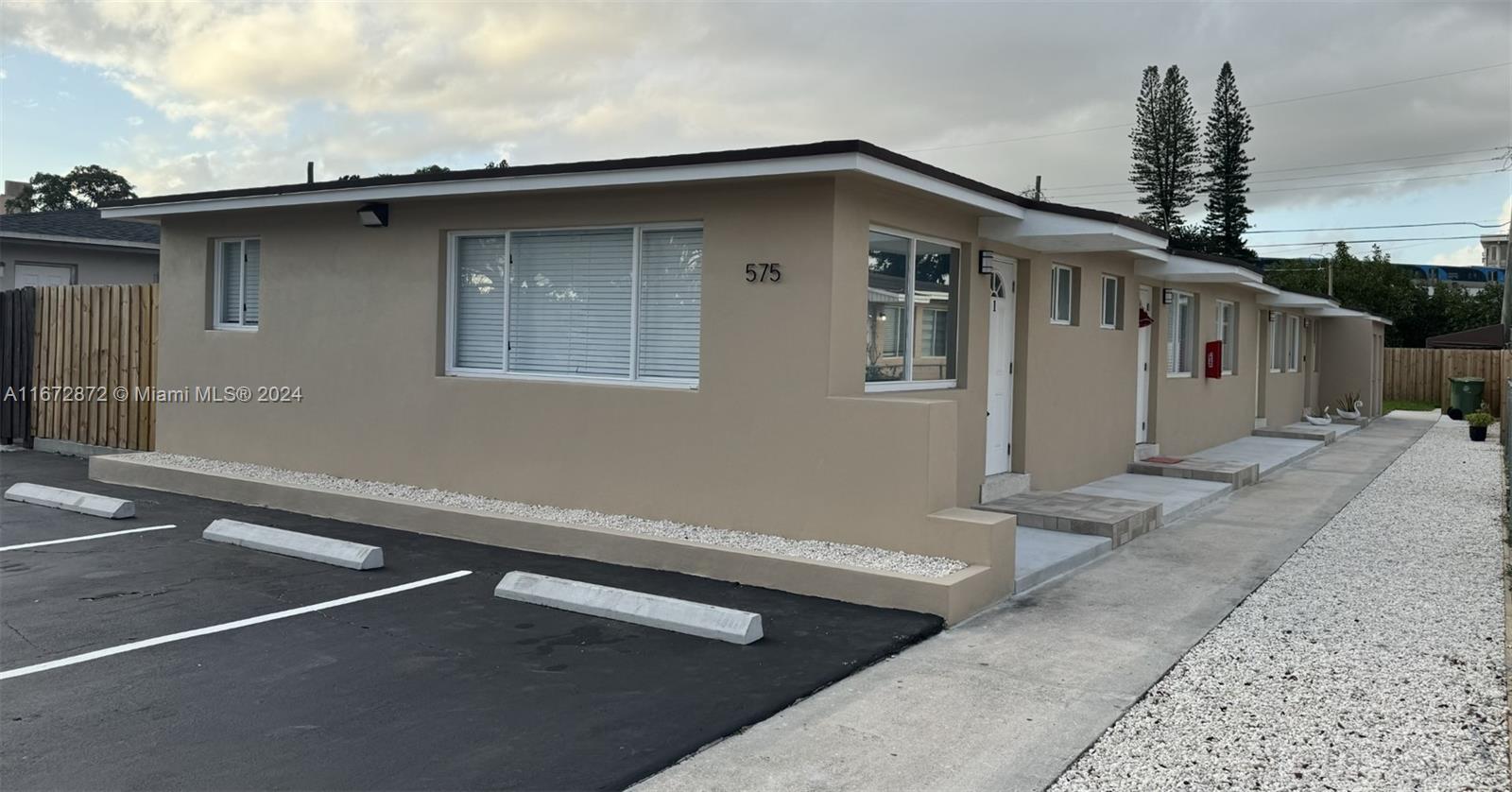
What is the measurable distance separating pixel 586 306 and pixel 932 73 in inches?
509

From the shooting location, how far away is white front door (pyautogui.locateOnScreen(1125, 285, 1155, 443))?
1348cm

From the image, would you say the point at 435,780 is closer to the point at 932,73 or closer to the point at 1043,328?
the point at 1043,328

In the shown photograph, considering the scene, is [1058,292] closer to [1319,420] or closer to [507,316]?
[507,316]

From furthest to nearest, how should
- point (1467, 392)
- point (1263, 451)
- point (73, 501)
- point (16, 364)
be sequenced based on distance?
point (1467, 392) < point (1263, 451) < point (16, 364) < point (73, 501)

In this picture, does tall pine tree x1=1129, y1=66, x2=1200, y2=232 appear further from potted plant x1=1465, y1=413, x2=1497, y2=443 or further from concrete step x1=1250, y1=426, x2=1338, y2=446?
concrete step x1=1250, y1=426, x2=1338, y2=446

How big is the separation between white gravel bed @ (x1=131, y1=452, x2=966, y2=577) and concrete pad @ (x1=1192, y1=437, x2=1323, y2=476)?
8.92m

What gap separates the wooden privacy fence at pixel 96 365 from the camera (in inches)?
491

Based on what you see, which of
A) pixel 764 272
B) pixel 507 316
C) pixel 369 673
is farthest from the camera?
pixel 507 316

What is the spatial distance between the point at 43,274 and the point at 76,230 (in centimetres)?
95

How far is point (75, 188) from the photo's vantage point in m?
44.0

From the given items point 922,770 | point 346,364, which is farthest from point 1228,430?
point 922,770

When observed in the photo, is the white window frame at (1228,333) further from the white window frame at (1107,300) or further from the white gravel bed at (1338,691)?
the white gravel bed at (1338,691)

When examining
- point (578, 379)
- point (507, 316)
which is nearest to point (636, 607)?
point (578, 379)

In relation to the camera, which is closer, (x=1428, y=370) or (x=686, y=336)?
(x=686, y=336)
